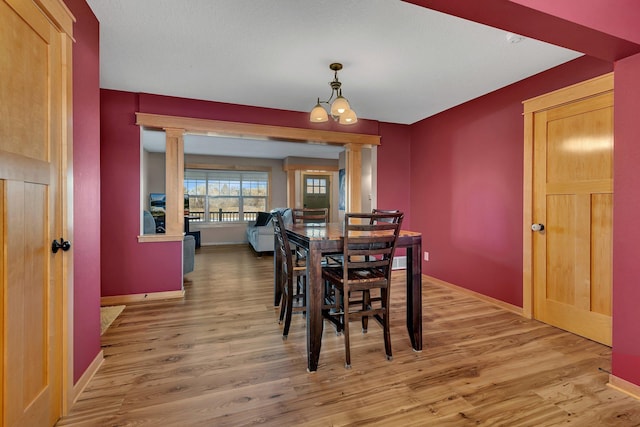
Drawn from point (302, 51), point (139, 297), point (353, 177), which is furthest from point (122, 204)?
point (353, 177)

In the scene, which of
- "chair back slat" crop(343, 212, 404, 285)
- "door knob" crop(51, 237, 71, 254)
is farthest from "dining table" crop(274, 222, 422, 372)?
"door knob" crop(51, 237, 71, 254)

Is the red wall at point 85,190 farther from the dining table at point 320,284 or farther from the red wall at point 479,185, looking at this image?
the red wall at point 479,185

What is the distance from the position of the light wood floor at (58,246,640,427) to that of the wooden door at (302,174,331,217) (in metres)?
5.85

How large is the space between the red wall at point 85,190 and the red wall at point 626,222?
10.2ft

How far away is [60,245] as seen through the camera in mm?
1533

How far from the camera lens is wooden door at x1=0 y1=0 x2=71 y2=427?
117 centimetres

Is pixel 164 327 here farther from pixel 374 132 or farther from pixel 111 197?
pixel 374 132

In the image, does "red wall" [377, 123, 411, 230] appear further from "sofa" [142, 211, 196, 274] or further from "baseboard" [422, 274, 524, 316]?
"sofa" [142, 211, 196, 274]

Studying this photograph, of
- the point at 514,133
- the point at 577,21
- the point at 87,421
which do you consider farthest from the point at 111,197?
the point at 514,133

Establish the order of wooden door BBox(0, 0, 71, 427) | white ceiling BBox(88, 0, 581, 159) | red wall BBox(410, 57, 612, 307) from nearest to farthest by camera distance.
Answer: wooden door BBox(0, 0, 71, 427) < white ceiling BBox(88, 0, 581, 159) < red wall BBox(410, 57, 612, 307)

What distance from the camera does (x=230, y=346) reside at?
7.70ft

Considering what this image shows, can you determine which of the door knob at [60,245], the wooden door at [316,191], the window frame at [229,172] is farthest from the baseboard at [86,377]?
the wooden door at [316,191]

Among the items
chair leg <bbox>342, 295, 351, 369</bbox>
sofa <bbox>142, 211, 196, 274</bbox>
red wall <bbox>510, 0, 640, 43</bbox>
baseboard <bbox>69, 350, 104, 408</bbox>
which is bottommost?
baseboard <bbox>69, 350, 104, 408</bbox>

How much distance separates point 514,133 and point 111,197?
4.34 meters
